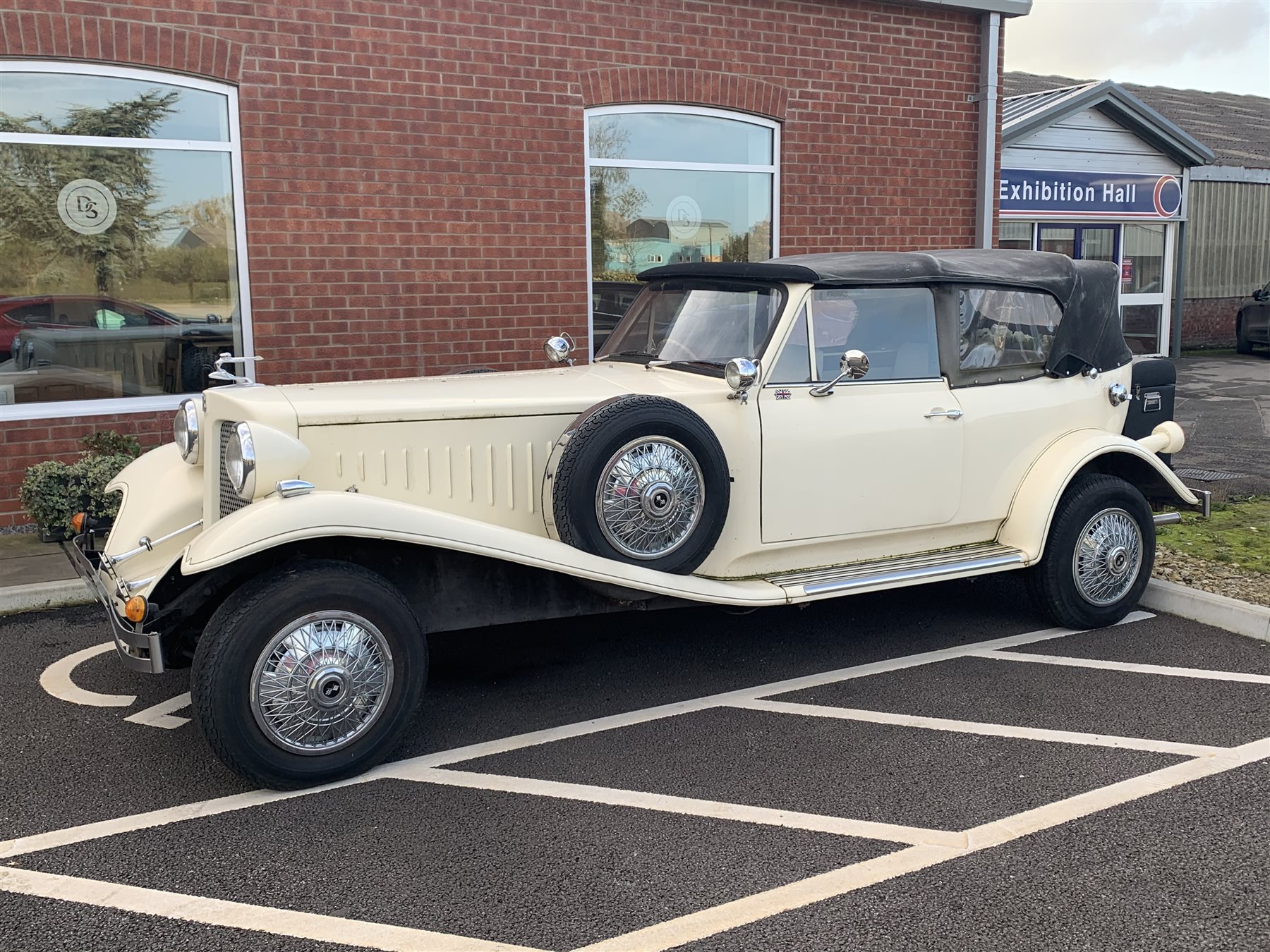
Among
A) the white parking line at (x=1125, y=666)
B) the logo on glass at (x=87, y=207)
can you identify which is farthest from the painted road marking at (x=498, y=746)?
the logo on glass at (x=87, y=207)

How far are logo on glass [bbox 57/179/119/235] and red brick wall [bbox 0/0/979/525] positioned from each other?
85 centimetres

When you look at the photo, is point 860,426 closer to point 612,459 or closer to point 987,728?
point 612,459

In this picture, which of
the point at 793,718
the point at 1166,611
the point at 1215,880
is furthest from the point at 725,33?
the point at 1215,880

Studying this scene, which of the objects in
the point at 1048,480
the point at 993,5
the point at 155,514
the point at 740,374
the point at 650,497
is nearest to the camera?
the point at 650,497

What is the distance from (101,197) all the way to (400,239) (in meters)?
2.01

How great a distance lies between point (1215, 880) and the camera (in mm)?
3301

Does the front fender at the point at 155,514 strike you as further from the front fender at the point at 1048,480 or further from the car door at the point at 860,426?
the front fender at the point at 1048,480

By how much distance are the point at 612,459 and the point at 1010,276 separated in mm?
2562

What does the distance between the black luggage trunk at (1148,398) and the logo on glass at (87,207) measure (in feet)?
21.8

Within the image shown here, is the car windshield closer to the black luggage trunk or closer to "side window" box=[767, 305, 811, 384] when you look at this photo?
"side window" box=[767, 305, 811, 384]

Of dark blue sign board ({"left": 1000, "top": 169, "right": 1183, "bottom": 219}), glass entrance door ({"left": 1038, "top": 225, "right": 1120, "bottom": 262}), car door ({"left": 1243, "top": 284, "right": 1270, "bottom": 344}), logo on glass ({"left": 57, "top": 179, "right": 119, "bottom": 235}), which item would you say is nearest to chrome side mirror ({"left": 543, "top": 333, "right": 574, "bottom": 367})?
logo on glass ({"left": 57, "top": 179, "right": 119, "bottom": 235})

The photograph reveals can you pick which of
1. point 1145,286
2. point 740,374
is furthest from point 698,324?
point 1145,286

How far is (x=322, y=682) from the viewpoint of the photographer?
3930 millimetres

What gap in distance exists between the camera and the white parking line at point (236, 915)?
304cm
